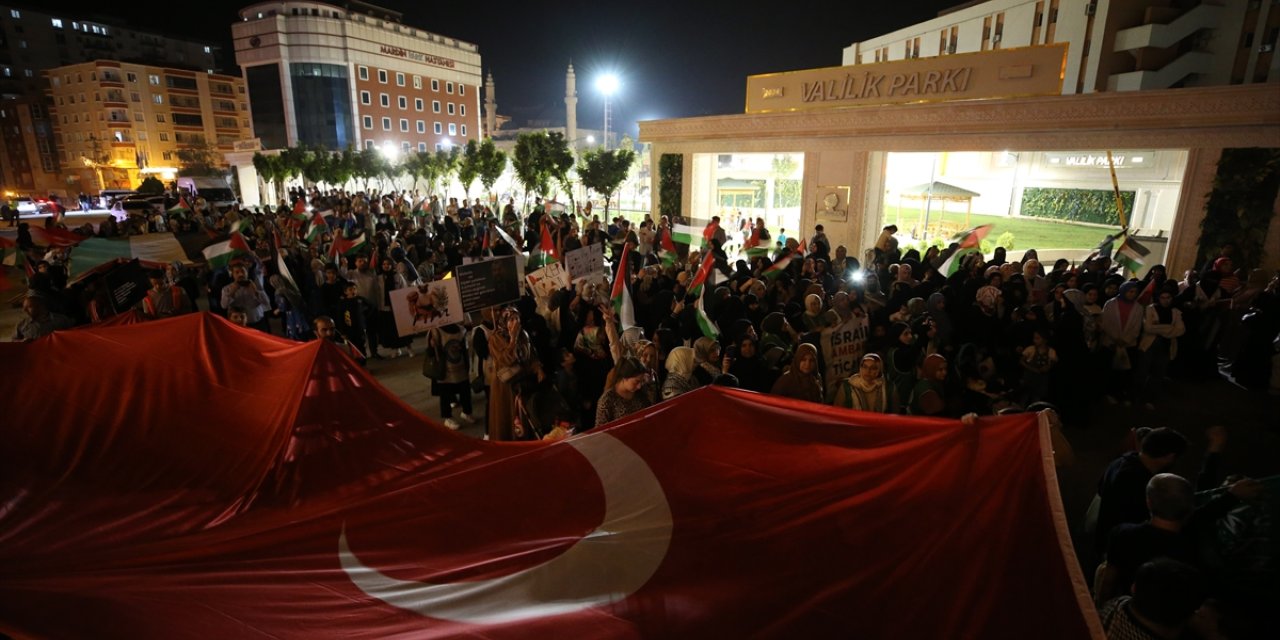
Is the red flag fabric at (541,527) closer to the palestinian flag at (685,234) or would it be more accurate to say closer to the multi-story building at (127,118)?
the palestinian flag at (685,234)

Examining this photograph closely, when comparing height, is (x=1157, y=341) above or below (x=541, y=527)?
above

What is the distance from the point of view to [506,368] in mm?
6031

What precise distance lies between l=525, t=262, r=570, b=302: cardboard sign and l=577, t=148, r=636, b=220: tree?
18.4 m

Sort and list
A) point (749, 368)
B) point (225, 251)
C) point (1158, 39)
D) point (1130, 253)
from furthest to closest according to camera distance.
→ point (1158, 39)
point (1130, 253)
point (225, 251)
point (749, 368)

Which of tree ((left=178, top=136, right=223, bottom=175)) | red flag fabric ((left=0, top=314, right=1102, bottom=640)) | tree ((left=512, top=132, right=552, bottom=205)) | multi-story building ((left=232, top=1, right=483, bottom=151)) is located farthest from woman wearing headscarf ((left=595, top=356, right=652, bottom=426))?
tree ((left=178, top=136, right=223, bottom=175))

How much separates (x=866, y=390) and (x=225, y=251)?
389 inches

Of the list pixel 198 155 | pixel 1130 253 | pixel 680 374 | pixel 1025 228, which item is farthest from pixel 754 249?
pixel 198 155

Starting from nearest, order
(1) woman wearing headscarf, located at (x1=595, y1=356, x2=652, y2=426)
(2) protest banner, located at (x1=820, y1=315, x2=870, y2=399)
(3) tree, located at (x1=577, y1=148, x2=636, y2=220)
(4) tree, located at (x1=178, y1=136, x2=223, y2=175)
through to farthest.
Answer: (1) woman wearing headscarf, located at (x1=595, y1=356, x2=652, y2=426), (2) protest banner, located at (x1=820, y1=315, x2=870, y2=399), (3) tree, located at (x1=577, y1=148, x2=636, y2=220), (4) tree, located at (x1=178, y1=136, x2=223, y2=175)

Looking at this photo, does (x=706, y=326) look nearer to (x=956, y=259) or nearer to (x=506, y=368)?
(x=506, y=368)

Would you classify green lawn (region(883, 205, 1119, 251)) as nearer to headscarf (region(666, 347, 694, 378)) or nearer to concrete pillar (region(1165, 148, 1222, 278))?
concrete pillar (region(1165, 148, 1222, 278))

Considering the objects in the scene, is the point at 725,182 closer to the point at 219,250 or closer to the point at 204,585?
the point at 219,250

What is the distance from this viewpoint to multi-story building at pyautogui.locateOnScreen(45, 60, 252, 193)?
71000 mm

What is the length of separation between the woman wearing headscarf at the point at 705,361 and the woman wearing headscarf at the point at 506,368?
1.53m

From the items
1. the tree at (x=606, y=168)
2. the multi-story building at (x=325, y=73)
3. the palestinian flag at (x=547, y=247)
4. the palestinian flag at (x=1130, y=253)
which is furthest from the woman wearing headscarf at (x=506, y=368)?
the multi-story building at (x=325, y=73)
